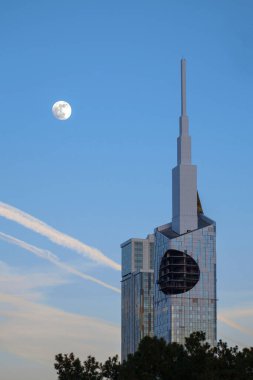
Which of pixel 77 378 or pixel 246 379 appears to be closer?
pixel 246 379

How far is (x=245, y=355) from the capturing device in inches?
4596

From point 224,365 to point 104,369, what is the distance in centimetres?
2239

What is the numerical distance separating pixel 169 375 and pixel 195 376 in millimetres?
5036

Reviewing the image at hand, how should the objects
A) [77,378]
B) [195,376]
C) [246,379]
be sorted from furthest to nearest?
[77,378]
[195,376]
[246,379]

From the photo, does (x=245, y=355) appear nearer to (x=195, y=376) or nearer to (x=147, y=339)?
(x=195, y=376)

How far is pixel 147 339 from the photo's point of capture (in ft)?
417

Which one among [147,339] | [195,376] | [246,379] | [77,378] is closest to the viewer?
[246,379]

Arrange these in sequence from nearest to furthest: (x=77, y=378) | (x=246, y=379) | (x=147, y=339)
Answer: (x=246, y=379) < (x=147, y=339) < (x=77, y=378)

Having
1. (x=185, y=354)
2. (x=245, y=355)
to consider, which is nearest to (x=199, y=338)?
(x=185, y=354)

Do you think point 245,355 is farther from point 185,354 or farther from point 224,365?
point 185,354

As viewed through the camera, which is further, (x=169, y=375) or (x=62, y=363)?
(x=62, y=363)

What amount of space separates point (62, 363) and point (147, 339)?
628 inches

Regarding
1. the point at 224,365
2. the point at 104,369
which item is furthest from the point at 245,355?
the point at 104,369

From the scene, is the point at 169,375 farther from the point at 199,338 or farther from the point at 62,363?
the point at 62,363
